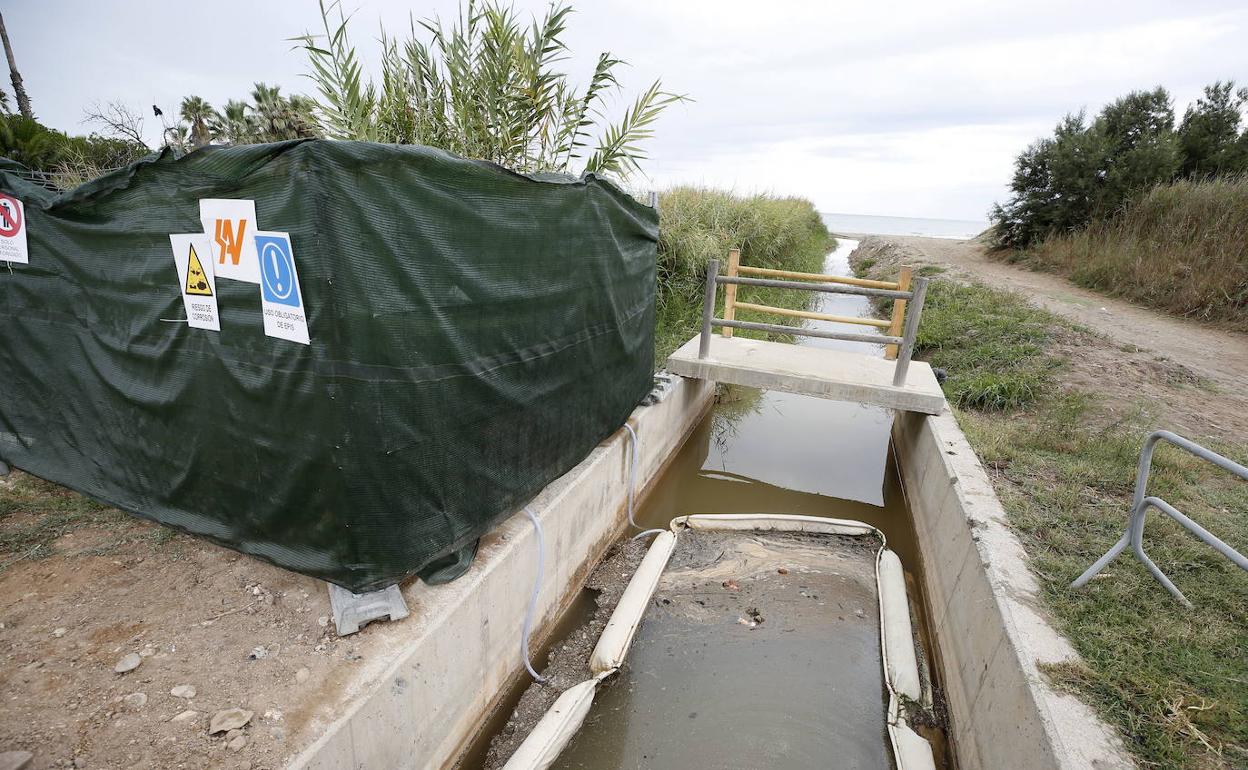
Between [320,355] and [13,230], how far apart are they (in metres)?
2.28

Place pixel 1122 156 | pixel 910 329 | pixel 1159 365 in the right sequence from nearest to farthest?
pixel 910 329, pixel 1159 365, pixel 1122 156

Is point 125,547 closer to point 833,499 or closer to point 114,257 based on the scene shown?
point 114,257

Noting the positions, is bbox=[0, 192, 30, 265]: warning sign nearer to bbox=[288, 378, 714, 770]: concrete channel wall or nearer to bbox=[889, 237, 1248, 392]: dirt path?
bbox=[288, 378, 714, 770]: concrete channel wall

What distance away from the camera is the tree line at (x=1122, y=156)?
12.8m

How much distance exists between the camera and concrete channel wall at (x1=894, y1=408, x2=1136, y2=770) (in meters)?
1.85

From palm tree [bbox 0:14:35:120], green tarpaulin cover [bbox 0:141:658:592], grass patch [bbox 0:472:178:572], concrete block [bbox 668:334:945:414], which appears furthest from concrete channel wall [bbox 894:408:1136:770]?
palm tree [bbox 0:14:35:120]

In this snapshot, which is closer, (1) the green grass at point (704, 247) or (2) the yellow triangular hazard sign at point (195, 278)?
(2) the yellow triangular hazard sign at point (195, 278)

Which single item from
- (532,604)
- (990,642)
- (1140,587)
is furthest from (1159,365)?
(532,604)

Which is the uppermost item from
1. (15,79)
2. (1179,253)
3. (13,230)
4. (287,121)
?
(15,79)

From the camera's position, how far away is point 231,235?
1949mm

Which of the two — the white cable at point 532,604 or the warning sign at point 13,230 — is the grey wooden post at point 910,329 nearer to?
the white cable at point 532,604

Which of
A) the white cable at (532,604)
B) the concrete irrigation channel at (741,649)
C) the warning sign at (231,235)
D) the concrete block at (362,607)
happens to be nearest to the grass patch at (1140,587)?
the concrete irrigation channel at (741,649)

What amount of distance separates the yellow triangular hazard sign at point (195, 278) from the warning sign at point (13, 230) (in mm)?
1384

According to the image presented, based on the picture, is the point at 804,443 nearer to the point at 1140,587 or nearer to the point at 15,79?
the point at 1140,587
